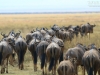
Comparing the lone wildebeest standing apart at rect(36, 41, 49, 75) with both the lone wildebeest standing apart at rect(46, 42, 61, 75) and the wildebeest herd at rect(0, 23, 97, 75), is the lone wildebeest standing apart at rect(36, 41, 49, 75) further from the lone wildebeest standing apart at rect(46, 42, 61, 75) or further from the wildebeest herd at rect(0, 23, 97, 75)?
the lone wildebeest standing apart at rect(46, 42, 61, 75)

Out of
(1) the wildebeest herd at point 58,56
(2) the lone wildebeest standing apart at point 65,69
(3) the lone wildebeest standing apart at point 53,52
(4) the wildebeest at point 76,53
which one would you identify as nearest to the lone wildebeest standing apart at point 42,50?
(1) the wildebeest herd at point 58,56

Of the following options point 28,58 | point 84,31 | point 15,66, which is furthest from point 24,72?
point 84,31

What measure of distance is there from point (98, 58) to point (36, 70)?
5.45 m

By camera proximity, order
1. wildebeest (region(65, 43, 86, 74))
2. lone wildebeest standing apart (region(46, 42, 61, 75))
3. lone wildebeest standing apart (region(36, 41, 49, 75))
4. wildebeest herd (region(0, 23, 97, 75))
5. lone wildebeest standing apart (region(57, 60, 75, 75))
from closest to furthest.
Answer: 1. lone wildebeest standing apart (region(57, 60, 75, 75))
2. wildebeest herd (region(0, 23, 97, 75))
3. wildebeest (region(65, 43, 86, 74))
4. lone wildebeest standing apart (region(46, 42, 61, 75))
5. lone wildebeest standing apart (region(36, 41, 49, 75))

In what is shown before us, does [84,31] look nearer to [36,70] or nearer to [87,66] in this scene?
[36,70]

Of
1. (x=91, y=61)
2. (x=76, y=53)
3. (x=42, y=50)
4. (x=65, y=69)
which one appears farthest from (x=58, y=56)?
(x=65, y=69)

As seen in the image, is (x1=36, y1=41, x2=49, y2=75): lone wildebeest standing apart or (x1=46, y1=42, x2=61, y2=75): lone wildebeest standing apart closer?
(x1=46, y1=42, x2=61, y2=75): lone wildebeest standing apart

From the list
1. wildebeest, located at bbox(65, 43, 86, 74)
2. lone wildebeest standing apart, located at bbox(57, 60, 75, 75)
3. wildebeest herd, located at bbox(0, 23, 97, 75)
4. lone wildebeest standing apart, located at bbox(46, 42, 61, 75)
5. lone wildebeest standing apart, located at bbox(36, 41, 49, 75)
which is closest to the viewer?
lone wildebeest standing apart, located at bbox(57, 60, 75, 75)

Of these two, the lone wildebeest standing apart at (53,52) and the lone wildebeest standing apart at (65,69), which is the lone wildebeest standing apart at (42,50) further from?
the lone wildebeest standing apart at (65,69)

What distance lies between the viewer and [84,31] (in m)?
32.4

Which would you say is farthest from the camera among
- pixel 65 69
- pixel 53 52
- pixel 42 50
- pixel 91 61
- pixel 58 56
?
pixel 42 50

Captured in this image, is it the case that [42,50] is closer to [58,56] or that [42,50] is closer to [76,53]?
[58,56]

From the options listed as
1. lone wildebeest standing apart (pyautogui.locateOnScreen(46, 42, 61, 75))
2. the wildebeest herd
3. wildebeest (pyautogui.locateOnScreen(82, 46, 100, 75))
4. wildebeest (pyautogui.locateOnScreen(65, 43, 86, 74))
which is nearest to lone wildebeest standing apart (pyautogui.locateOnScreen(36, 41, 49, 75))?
the wildebeest herd

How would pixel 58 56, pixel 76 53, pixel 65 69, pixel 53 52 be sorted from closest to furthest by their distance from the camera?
pixel 65 69, pixel 76 53, pixel 53 52, pixel 58 56
